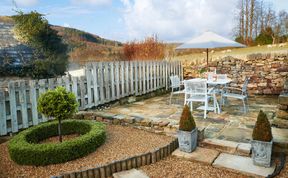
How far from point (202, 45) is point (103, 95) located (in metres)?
3.05

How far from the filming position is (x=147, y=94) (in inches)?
296

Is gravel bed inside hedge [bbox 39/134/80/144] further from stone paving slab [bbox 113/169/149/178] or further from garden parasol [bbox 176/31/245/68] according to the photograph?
garden parasol [bbox 176/31/245/68]

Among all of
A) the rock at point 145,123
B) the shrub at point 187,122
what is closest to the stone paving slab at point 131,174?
the shrub at point 187,122

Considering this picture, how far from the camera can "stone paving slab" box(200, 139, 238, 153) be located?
10.9ft

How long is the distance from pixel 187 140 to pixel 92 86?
318 cm

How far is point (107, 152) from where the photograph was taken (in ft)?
11.1

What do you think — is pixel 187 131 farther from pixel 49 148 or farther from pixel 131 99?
pixel 131 99

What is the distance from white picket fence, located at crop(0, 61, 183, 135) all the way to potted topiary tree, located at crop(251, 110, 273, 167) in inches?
153

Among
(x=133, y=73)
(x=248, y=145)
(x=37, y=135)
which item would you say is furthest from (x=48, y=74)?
(x=248, y=145)

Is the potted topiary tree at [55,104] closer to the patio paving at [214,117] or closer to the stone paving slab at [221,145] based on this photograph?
the patio paving at [214,117]

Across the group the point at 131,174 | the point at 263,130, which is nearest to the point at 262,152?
→ the point at 263,130

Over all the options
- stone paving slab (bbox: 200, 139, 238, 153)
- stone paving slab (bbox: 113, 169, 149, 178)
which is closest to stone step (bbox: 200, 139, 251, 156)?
stone paving slab (bbox: 200, 139, 238, 153)

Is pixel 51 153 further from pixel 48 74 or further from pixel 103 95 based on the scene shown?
pixel 48 74

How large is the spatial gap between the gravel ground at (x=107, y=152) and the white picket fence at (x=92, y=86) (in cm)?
61
